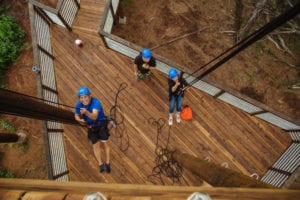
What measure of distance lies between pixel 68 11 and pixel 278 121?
23.1 feet

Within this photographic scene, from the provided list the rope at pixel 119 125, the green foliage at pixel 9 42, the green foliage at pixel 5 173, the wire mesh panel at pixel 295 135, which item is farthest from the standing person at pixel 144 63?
the green foliage at pixel 5 173

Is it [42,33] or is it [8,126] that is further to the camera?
Result: [8,126]

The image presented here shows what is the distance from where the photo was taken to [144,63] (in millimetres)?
7102

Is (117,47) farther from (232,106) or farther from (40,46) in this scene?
(232,106)

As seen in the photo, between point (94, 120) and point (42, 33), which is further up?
point (42, 33)

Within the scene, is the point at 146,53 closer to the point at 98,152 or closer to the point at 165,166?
the point at 98,152

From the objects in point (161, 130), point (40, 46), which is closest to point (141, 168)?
point (161, 130)

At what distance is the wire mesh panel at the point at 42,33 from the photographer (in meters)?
7.50

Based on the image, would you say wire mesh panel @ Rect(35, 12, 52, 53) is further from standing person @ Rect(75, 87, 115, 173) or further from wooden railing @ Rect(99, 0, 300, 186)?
standing person @ Rect(75, 87, 115, 173)

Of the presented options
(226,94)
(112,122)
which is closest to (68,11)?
(112,122)

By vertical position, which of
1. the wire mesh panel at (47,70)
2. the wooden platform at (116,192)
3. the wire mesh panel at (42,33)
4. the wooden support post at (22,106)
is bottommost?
the wooden platform at (116,192)

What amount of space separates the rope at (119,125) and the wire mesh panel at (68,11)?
2.80 m

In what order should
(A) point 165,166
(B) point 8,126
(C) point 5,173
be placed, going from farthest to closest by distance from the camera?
(B) point 8,126, (C) point 5,173, (A) point 165,166

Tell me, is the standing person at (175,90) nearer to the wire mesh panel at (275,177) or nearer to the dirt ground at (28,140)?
the wire mesh panel at (275,177)
